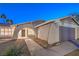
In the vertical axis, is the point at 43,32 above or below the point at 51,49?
above

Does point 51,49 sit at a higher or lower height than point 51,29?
lower

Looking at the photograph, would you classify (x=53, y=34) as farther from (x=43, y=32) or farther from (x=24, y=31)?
(x=24, y=31)

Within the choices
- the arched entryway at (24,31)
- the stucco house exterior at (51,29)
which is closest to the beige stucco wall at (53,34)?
the stucco house exterior at (51,29)

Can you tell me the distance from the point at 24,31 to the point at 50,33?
496 mm

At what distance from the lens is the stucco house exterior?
8.21 meters

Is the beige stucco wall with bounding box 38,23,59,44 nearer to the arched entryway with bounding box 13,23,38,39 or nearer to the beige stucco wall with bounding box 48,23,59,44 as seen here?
the beige stucco wall with bounding box 48,23,59,44

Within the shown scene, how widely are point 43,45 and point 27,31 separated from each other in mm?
404

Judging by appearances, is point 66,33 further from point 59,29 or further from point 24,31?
point 24,31

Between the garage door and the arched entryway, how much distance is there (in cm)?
48

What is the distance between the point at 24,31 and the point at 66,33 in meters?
0.80

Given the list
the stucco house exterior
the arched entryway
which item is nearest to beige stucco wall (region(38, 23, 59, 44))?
the stucco house exterior

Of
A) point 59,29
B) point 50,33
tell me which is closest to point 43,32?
point 50,33

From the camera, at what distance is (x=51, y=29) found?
8242 millimetres

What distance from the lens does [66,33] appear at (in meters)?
8.23
